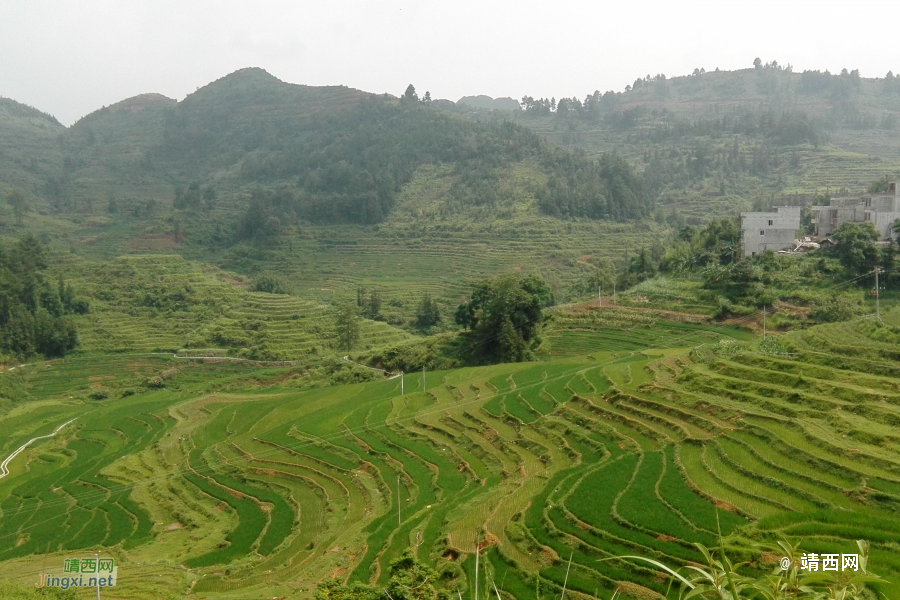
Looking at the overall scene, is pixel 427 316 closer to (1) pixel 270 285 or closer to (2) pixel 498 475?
(1) pixel 270 285

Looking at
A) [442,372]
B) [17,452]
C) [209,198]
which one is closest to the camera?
[17,452]

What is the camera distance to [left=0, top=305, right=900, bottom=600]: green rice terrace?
10.5 m

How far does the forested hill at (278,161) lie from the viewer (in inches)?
2442

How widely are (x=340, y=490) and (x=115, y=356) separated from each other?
2427 cm

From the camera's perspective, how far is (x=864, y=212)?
32500 millimetres

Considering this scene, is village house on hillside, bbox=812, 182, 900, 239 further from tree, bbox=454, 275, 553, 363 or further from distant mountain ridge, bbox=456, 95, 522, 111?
distant mountain ridge, bbox=456, 95, 522, 111

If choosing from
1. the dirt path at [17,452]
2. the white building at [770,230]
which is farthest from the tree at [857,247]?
the dirt path at [17,452]

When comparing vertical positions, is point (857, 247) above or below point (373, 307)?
above

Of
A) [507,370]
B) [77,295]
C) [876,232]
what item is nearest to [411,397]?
[507,370]

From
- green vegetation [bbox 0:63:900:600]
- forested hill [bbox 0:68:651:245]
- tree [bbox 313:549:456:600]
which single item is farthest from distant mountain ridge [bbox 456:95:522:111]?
tree [bbox 313:549:456:600]

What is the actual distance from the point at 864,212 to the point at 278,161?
198 feet

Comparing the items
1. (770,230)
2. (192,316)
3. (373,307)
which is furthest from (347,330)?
(770,230)

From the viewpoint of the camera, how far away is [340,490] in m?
16.9

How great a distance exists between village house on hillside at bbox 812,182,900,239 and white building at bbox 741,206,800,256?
2.46 m
